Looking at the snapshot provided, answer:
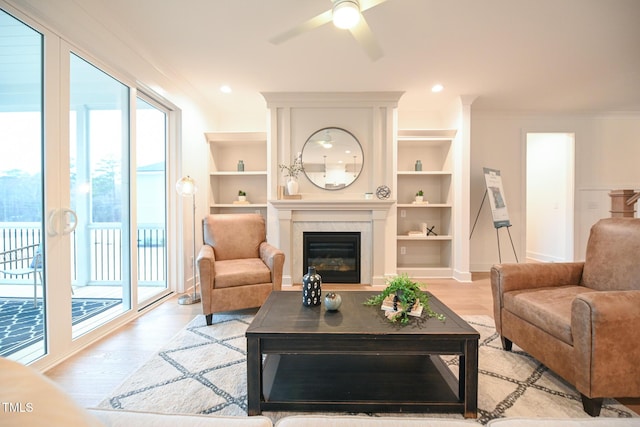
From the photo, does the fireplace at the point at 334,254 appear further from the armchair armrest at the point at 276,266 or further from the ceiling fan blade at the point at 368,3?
the ceiling fan blade at the point at 368,3

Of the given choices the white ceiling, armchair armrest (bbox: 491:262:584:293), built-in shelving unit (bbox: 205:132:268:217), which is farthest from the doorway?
built-in shelving unit (bbox: 205:132:268:217)

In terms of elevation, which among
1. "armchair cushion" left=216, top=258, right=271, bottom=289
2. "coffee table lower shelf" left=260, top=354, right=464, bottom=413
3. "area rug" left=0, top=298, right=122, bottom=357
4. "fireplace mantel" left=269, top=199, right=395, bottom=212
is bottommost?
"coffee table lower shelf" left=260, top=354, right=464, bottom=413

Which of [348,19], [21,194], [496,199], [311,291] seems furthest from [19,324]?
[496,199]

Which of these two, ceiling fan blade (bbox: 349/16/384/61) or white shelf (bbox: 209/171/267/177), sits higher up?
ceiling fan blade (bbox: 349/16/384/61)

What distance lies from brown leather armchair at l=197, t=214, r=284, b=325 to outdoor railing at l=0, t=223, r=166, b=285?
0.82 meters

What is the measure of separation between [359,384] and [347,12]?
224 centimetres

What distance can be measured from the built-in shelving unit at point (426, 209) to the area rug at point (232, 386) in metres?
2.31

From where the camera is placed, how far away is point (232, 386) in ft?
5.81

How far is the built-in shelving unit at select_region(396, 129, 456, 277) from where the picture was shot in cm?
455

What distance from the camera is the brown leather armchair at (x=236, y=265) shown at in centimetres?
272

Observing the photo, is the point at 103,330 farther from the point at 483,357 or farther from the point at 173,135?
the point at 483,357

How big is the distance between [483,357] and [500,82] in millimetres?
3302

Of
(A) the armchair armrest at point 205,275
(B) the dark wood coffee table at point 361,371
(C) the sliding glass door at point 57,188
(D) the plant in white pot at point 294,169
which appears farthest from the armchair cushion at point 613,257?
(C) the sliding glass door at point 57,188

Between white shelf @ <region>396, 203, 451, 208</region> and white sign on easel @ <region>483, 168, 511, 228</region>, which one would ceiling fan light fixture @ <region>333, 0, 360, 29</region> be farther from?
white sign on easel @ <region>483, 168, 511, 228</region>
